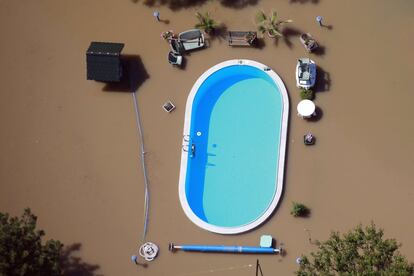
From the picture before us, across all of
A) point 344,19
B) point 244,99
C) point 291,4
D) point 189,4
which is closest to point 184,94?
point 244,99

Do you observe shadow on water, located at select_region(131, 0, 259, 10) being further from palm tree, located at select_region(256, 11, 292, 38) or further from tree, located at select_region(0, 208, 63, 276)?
tree, located at select_region(0, 208, 63, 276)

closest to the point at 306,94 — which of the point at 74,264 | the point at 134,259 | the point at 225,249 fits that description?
the point at 225,249

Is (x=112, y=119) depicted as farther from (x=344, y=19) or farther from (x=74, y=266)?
(x=344, y=19)

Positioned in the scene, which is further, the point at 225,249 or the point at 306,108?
the point at 306,108

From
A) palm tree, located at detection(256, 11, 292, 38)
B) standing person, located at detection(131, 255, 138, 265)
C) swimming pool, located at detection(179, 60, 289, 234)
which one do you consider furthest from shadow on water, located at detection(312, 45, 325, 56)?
standing person, located at detection(131, 255, 138, 265)

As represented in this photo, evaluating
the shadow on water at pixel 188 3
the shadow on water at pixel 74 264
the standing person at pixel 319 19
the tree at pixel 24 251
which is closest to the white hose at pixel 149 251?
the shadow on water at pixel 74 264

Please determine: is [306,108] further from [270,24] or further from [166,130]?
[166,130]

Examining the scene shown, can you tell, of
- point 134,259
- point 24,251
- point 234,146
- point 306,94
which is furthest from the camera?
point 234,146
